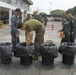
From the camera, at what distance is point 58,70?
586 centimetres

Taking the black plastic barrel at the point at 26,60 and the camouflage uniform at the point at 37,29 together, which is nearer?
the black plastic barrel at the point at 26,60

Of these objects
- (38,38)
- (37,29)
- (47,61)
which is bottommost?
(47,61)

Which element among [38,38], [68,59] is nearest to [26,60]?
[38,38]

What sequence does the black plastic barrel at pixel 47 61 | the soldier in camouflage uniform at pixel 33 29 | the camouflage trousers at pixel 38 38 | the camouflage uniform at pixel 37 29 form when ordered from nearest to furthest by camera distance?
the soldier in camouflage uniform at pixel 33 29, the black plastic barrel at pixel 47 61, the camouflage uniform at pixel 37 29, the camouflage trousers at pixel 38 38

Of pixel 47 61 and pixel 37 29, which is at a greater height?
pixel 37 29

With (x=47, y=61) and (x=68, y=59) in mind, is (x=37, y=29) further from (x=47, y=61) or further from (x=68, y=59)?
(x=68, y=59)

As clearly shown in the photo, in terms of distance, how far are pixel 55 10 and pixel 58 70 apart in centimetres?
14415

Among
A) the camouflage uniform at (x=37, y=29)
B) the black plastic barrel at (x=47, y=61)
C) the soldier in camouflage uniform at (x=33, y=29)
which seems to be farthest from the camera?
the camouflage uniform at (x=37, y=29)

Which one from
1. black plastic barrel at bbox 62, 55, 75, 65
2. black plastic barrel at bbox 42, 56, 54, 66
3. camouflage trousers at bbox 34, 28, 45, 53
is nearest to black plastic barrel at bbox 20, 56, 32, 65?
black plastic barrel at bbox 42, 56, 54, 66

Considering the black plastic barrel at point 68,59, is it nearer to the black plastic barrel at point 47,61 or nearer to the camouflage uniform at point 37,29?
the black plastic barrel at point 47,61

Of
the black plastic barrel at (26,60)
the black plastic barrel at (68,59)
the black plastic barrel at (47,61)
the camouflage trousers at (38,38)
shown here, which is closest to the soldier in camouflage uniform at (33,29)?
the camouflage trousers at (38,38)

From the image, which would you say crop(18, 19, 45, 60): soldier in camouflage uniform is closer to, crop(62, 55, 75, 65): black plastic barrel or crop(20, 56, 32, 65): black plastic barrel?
crop(20, 56, 32, 65): black plastic barrel

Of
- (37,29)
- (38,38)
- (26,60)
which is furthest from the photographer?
(38,38)

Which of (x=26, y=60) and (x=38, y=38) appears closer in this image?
(x=26, y=60)
